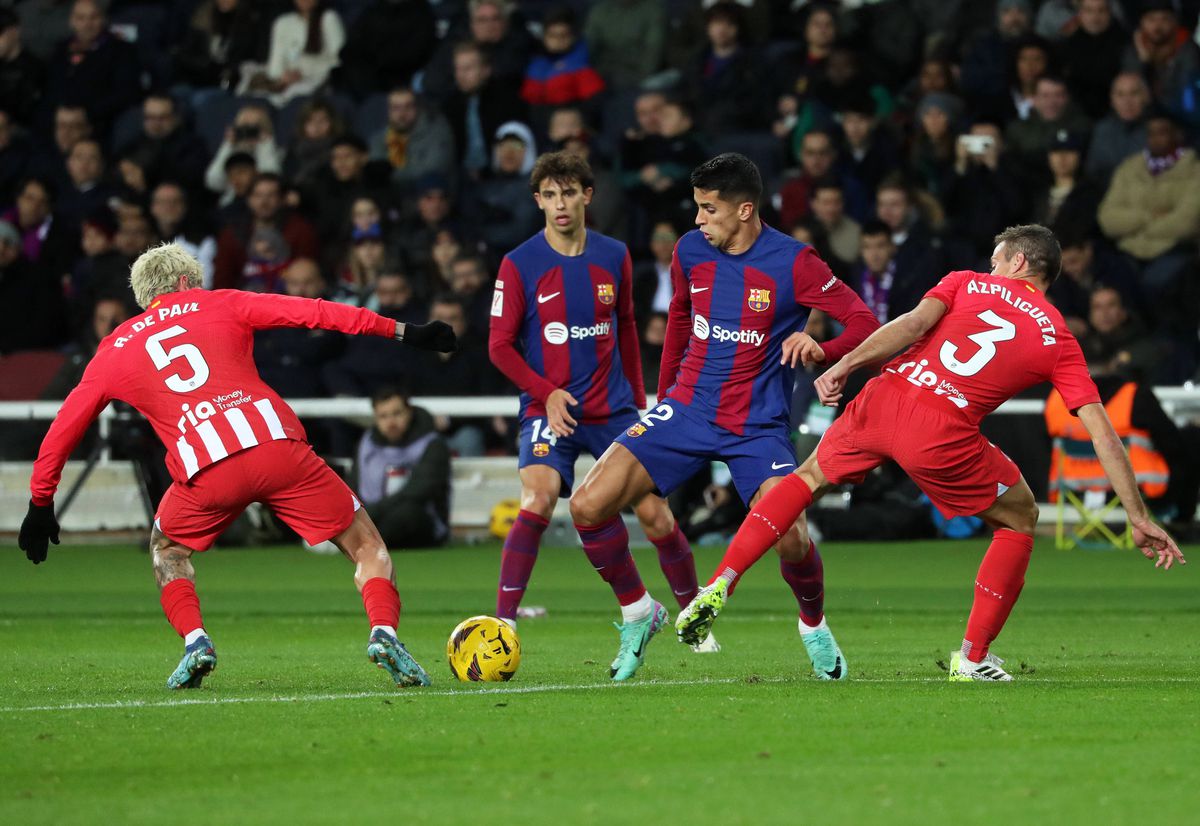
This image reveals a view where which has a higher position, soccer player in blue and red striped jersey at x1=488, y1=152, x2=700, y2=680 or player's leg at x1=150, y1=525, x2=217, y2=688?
soccer player in blue and red striped jersey at x1=488, y1=152, x2=700, y2=680

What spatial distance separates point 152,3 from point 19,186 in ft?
12.1

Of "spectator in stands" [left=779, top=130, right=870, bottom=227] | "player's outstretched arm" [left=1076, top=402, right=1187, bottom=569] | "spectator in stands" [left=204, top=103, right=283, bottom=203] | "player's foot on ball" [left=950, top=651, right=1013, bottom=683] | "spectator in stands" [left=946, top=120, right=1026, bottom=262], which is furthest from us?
"spectator in stands" [left=204, top=103, right=283, bottom=203]

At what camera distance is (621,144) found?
753 inches

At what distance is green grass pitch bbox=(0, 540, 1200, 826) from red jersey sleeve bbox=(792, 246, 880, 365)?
145 cm

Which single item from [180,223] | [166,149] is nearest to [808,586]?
[180,223]

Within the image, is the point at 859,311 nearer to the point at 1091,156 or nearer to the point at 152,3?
the point at 1091,156

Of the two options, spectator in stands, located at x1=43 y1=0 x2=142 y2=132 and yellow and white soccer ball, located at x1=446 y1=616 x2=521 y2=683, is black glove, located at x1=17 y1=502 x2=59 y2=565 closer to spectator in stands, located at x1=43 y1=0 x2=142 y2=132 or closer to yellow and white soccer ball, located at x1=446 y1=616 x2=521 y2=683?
yellow and white soccer ball, located at x1=446 y1=616 x2=521 y2=683

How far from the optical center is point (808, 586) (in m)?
8.50

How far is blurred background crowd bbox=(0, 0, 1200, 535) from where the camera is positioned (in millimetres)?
17578

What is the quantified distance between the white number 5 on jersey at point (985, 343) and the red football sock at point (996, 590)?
71 centimetres

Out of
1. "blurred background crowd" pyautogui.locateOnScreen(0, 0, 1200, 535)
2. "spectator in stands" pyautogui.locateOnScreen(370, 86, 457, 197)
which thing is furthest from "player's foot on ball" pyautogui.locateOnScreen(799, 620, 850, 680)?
"spectator in stands" pyautogui.locateOnScreen(370, 86, 457, 197)

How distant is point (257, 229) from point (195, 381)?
39.9 ft

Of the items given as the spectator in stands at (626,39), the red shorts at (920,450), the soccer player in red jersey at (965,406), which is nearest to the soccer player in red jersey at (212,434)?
the soccer player in red jersey at (965,406)

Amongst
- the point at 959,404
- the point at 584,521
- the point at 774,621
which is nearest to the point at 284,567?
the point at 774,621
